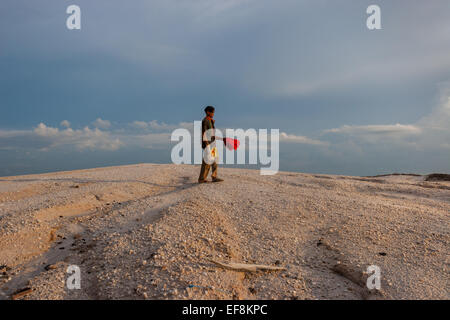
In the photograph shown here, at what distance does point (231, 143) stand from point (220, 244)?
5.25m

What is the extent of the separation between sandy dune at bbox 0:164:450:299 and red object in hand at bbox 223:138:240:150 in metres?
1.53

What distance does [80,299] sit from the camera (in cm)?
373

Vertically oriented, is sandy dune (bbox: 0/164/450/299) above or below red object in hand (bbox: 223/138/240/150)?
below

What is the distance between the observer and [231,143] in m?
9.81

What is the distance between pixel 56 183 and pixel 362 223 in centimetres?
1043

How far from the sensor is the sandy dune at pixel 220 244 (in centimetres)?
389

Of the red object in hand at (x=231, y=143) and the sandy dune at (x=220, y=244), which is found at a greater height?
the red object in hand at (x=231, y=143)

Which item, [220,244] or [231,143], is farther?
[231,143]

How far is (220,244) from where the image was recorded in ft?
16.4

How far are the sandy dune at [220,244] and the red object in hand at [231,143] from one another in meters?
1.53

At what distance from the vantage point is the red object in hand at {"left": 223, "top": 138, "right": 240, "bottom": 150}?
9.78 m

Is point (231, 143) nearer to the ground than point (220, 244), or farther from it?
farther from it
